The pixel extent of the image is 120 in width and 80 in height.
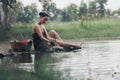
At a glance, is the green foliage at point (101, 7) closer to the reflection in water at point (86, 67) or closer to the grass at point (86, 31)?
the grass at point (86, 31)

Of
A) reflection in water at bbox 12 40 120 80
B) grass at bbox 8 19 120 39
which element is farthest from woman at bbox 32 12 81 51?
grass at bbox 8 19 120 39

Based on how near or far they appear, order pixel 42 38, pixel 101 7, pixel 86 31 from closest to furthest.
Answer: pixel 42 38 < pixel 86 31 < pixel 101 7

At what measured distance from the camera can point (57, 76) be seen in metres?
6.28

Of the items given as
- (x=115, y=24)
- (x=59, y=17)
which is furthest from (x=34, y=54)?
(x=59, y=17)

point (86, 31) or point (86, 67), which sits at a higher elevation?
point (86, 67)

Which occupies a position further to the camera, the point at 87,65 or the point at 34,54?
the point at 34,54

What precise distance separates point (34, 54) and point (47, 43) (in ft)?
2.06

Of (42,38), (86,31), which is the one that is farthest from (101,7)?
(42,38)

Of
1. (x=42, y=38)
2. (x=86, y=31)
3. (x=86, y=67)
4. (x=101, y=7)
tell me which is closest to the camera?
(x=86, y=67)

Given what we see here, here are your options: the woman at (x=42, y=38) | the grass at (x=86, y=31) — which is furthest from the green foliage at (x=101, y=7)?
the woman at (x=42, y=38)

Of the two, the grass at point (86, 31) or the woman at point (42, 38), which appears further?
the grass at point (86, 31)

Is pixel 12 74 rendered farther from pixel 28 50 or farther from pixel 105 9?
pixel 105 9

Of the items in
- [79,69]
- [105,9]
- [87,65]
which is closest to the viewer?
[79,69]

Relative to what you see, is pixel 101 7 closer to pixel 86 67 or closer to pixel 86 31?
pixel 86 31
